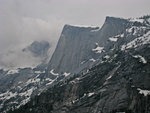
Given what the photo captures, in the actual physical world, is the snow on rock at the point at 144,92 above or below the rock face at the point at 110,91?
below

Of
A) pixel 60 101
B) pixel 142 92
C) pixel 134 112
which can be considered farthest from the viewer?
pixel 60 101

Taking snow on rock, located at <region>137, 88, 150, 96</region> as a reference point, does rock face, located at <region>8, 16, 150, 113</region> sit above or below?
above

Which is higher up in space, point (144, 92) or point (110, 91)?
point (110, 91)

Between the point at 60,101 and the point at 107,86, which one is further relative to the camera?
the point at 60,101

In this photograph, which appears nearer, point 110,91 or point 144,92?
point 144,92

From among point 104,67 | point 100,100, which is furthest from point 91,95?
point 104,67

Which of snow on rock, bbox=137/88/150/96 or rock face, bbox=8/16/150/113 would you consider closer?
snow on rock, bbox=137/88/150/96

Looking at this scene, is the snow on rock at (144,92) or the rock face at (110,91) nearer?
the snow on rock at (144,92)

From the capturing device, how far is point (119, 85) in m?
146

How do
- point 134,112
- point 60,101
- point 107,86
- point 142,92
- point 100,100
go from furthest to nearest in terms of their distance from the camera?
point 60,101
point 107,86
point 100,100
point 142,92
point 134,112

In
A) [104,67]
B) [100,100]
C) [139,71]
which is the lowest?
[100,100]

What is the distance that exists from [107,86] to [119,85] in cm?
805

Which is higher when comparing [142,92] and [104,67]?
[104,67]

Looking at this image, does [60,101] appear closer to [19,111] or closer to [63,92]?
[63,92]
